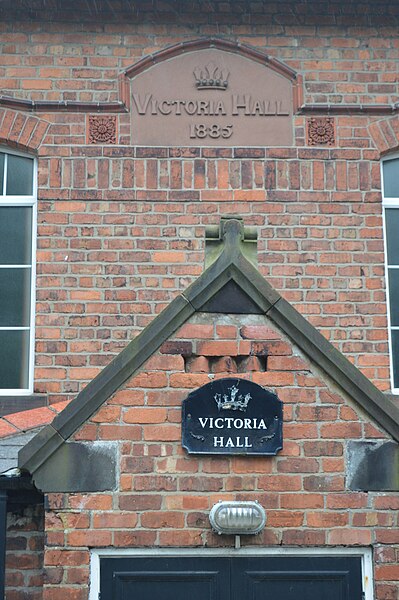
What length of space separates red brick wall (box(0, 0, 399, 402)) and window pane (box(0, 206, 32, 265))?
0.81 ft

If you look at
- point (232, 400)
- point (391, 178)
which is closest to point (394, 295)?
point (391, 178)

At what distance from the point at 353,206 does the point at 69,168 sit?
2.62 meters

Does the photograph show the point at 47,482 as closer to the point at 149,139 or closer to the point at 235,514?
the point at 235,514

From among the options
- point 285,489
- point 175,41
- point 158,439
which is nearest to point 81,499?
point 158,439

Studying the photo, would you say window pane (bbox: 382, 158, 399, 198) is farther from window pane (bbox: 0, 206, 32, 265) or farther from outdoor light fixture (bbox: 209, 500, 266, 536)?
outdoor light fixture (bbox: 209, 500, 266, 536)

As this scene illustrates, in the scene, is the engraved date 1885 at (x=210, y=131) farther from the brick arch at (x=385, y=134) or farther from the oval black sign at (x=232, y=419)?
the oval black sign at (x=232, y=419)

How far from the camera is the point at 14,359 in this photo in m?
9.22

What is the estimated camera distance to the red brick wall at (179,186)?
358 inches

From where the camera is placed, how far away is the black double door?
6.38 metres

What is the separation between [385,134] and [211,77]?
171 cm

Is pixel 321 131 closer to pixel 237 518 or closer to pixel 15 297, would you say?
pixel 15 297

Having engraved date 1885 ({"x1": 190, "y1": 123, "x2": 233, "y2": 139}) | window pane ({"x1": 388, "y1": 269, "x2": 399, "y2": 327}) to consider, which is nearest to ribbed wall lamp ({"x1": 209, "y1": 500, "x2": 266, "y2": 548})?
window pane ({"x1": 388, "y1": 269, "x2": 399, "y2": 327})

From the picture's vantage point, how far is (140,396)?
21.2 feet

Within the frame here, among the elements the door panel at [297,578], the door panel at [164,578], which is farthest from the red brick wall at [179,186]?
the door panel at [297,578]
